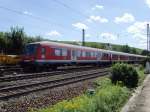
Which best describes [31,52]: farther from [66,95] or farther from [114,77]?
[66,95]

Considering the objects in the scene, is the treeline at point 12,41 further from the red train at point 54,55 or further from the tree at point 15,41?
the red train at point 54,55

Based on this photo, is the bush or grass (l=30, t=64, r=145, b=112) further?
the bush

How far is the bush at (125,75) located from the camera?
19.0 meters

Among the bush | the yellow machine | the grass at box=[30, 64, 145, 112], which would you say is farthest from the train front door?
the grass at box=[30, 64, 145, 112]

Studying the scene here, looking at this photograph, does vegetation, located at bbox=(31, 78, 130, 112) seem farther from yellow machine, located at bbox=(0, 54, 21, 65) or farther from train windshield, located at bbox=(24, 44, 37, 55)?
yellow machine, located at bbox=(0, 54, 21, 65)

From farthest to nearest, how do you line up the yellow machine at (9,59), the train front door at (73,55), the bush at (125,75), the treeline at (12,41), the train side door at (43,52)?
the treeline at (12,41) → the train front door at (73,55) → the yellow machine at (9,59) → the train side door at (43,52) → the bush at (125,75)

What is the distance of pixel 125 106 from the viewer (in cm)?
1278

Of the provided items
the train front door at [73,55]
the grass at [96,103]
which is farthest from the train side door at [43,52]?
the grass at [96,103]

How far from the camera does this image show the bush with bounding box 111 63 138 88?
1903 centimetres

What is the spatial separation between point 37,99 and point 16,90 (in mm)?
3078

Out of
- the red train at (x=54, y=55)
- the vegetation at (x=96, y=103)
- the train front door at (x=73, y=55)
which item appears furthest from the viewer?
the train front door at (x=73, y=55)

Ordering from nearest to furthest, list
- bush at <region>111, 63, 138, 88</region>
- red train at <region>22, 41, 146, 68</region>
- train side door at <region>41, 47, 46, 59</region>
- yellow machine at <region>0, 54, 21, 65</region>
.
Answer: bush at <region>111, 63, 138, 88</region>
red train at <region>22, 41, 146, 68</region>
train side door at <region>41, 47, 46, 59</region>
yellow machine at <region>0, 54, 21, 65</region>

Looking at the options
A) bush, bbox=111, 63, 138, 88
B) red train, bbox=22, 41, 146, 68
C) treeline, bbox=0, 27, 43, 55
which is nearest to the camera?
bush, bbox=111, 63, 138, 88

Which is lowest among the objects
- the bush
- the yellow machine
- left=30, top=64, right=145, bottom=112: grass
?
left=30, top=64, right=145, bottom=112: grass
